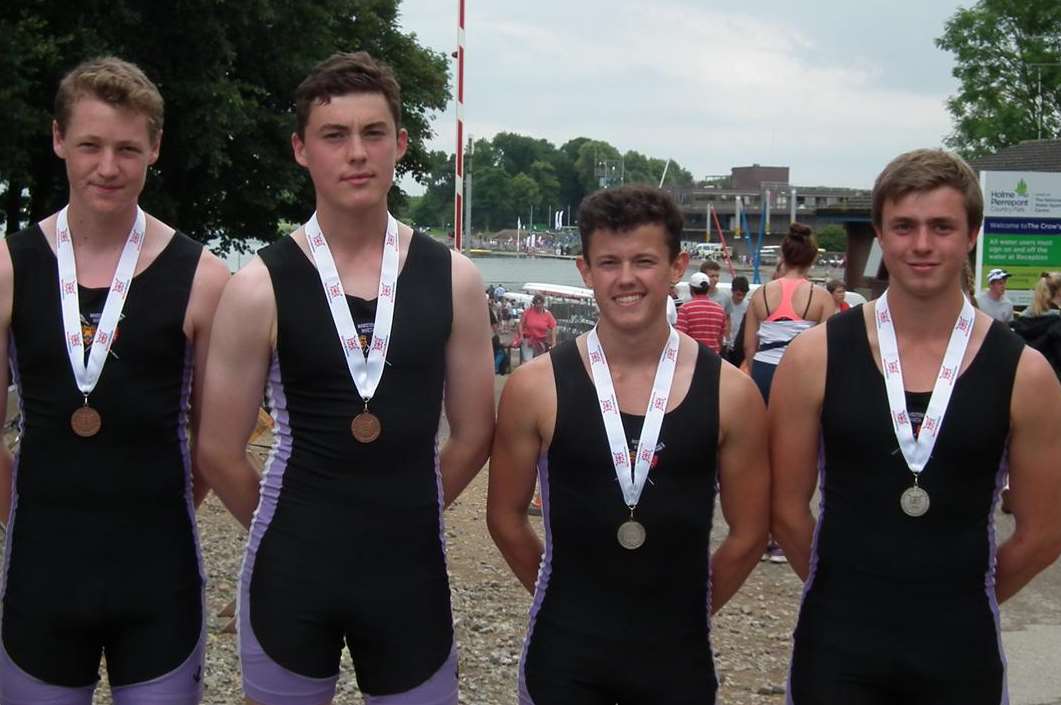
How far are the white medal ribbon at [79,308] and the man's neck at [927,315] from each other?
210 cm

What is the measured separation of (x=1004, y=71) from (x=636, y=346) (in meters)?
61.1

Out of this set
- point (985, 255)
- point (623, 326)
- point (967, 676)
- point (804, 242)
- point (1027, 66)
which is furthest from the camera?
point (1027, 66)

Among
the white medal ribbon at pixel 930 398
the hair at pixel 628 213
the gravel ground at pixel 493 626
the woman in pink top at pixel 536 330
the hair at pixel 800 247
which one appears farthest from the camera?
the woman in pink top at pixel 536 330

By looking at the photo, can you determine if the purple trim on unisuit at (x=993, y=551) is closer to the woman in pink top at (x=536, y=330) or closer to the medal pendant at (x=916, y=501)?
the medal pendant at (x=916, y=501)

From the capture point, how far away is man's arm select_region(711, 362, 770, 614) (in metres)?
3.27

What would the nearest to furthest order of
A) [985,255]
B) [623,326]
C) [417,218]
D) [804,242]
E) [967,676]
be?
[967,676] → [623,326] → [804,242] → [985,255] → [417,218]

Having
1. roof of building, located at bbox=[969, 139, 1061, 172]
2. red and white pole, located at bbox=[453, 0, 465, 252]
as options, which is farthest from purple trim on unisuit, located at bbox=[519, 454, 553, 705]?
roof of building, located at bbox=[969, 139, 1061, 172]

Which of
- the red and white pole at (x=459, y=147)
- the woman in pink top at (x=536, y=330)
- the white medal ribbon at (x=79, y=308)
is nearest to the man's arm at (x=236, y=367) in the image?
the white medal ribbon at (x=79, y=308)

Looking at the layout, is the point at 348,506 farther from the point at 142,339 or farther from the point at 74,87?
the point at 74,87

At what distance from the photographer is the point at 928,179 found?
3104 mm

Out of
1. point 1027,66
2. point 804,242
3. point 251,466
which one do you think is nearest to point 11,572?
point 251,466

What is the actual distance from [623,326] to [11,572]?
1.84 meters

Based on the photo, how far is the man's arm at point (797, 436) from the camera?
320cm

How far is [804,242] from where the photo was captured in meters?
8.04
